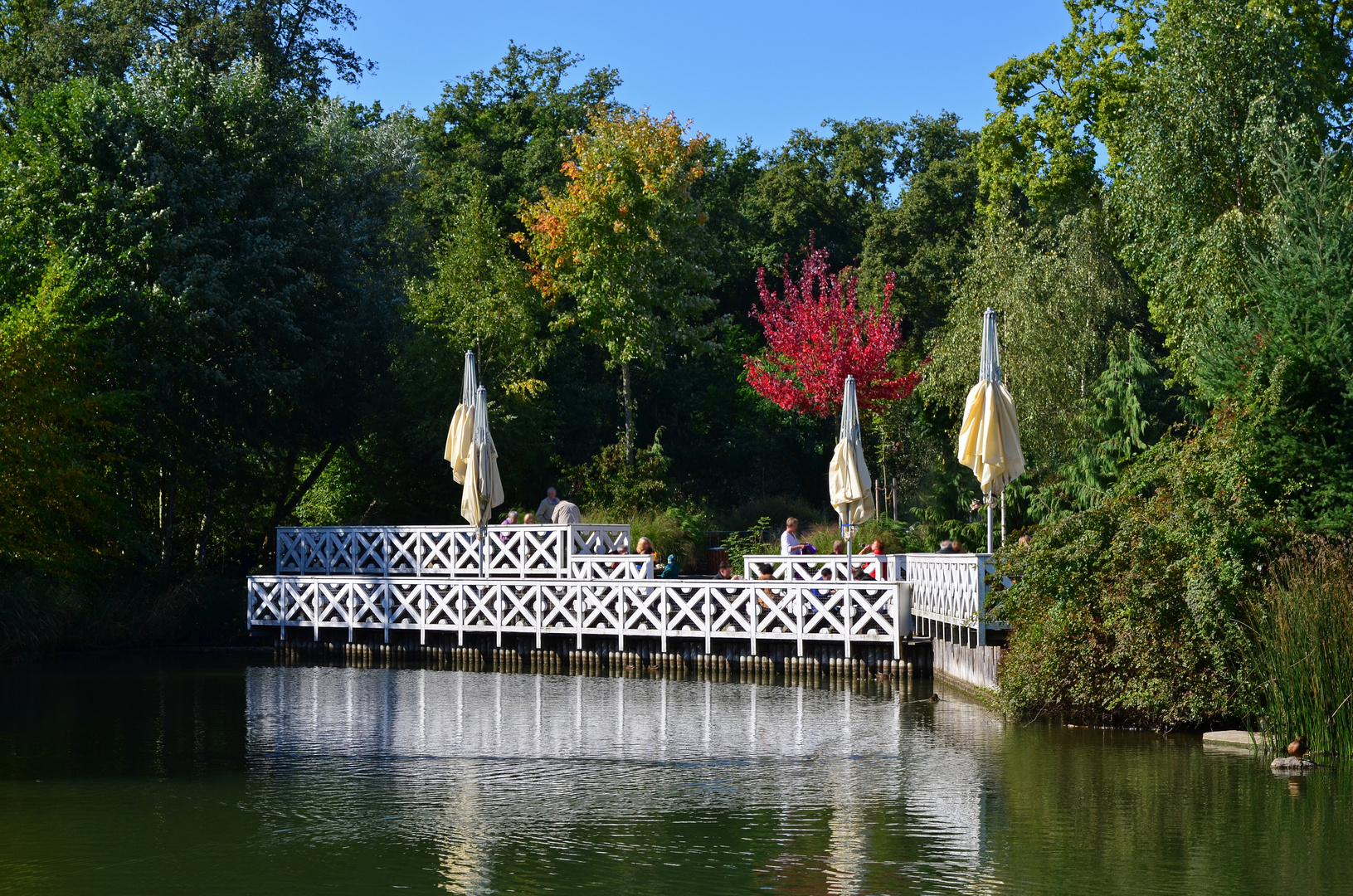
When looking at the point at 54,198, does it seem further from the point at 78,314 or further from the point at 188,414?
the point at 188,414

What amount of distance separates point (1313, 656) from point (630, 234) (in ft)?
68.4

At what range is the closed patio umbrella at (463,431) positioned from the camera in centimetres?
1992

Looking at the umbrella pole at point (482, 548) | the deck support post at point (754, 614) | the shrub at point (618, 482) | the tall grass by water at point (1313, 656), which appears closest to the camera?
the tall grass by water at point (1313, 656)

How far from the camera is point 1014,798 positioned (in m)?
9.05

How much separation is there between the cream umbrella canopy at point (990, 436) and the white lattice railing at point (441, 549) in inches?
239

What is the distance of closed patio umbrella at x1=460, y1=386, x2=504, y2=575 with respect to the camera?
19.5 m

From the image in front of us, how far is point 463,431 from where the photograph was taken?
786 inches

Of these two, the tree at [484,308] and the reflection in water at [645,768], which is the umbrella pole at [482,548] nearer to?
the reflection in water at [645,768]

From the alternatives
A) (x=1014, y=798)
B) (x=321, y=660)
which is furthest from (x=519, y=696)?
(x=1014, y=798)

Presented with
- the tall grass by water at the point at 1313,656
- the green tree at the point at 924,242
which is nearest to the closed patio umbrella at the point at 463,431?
the tall grass by water at the point at 1313,656

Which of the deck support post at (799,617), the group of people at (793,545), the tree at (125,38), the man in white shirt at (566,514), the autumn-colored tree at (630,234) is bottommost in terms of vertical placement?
the deck support post at (799,617)

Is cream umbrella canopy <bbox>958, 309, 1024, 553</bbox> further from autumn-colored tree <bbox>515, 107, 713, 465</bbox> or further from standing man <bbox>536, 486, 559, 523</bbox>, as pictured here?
autumn-colored tree <bbox>515, 107, 713, 465</bbox>

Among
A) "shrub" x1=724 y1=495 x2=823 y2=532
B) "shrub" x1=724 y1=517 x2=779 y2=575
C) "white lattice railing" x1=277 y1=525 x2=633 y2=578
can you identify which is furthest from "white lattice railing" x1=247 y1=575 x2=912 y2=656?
"shrub" x1=724 y1=495 x2=823 y2=532

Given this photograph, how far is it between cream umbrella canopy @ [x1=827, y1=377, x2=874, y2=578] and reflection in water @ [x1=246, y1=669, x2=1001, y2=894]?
262 centimetres
